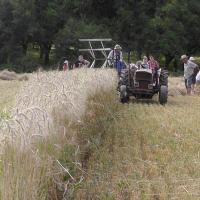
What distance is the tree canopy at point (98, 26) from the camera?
41375 millimetres

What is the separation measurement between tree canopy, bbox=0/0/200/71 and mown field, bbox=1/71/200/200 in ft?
97.6

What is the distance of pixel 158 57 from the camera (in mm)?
43531

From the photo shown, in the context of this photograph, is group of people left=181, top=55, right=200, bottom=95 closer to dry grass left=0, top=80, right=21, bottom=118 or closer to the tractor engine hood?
the tractor engine hood

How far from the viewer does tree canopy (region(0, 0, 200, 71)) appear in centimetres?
4138

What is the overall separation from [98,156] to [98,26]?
35.5 m

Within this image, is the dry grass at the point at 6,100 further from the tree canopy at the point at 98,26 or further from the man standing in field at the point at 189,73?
the tree canopy at the point at 98,26

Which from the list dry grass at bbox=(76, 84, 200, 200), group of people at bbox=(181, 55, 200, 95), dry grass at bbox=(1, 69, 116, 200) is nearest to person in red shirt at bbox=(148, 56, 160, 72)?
group of people at bbox=(181, 55, 200, 95)

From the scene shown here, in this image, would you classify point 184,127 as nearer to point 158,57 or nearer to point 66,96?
point 66,96

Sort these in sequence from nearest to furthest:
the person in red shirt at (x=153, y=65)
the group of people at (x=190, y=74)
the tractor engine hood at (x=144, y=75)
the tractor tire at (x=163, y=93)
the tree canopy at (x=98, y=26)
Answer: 1. the tractor tire at (x=163, y=93)
2. the tractor engine hood at (x=144, y=75)
3. the person in red shirt at (x=153, y=65)
4. the group of people at (x=190, y=74)
5. the tree canopy at (x=98, y=26)

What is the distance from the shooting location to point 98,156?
7711 millimetres

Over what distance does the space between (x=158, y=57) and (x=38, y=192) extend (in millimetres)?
39446

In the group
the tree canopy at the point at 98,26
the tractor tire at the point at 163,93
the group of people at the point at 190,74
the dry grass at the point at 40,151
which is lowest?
the tree canopy at the point at 98,26

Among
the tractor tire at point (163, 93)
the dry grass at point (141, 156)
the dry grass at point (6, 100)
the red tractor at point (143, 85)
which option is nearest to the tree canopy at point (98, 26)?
the dry grass at point (6, 100)

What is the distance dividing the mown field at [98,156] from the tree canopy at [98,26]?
29.8m
